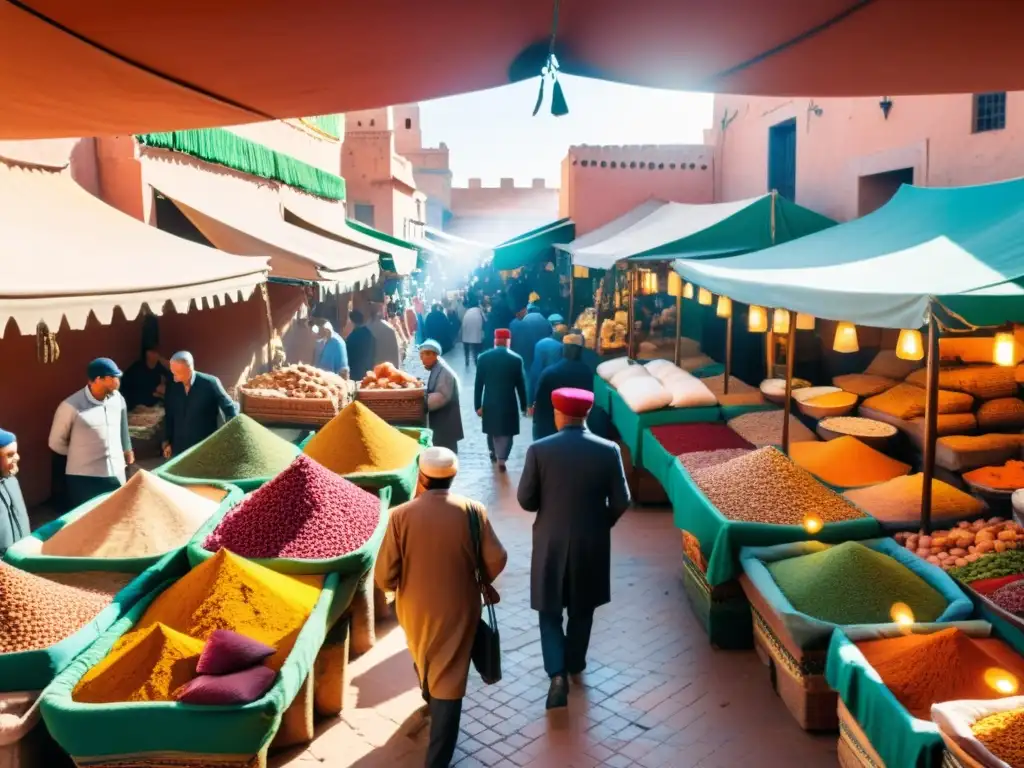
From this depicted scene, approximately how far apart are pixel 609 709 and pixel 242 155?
8232mm

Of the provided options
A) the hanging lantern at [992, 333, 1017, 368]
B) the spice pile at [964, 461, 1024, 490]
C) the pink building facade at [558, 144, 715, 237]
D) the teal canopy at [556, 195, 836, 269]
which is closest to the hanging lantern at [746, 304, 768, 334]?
the teal canopy at [556, 195, 836, 269]

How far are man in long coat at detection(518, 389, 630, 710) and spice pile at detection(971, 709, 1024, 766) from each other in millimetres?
1957

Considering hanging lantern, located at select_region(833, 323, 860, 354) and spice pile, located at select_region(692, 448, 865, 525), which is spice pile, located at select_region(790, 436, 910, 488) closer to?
spice pile, located at select_region(692, 448, 865, 525)

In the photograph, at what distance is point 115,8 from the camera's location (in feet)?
6.06

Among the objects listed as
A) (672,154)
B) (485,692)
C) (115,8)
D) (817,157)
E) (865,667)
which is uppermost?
(672,154)

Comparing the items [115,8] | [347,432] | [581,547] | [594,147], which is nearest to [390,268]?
[594,147]

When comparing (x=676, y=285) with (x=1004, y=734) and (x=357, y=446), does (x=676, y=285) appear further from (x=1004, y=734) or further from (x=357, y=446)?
(x=1004, y=734)

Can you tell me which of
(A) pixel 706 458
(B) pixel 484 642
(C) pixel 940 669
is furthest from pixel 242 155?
(C) pixel 940 669

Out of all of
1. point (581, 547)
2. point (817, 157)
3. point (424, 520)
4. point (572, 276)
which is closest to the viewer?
point (424, 520)

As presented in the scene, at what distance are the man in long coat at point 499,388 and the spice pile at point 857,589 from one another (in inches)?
178

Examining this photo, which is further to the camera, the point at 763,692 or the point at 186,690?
the point at 763,692

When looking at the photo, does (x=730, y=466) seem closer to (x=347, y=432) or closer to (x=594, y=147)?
(x=347, y=432)

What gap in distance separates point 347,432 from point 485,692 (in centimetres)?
196

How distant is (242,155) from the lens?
34.4 feet
